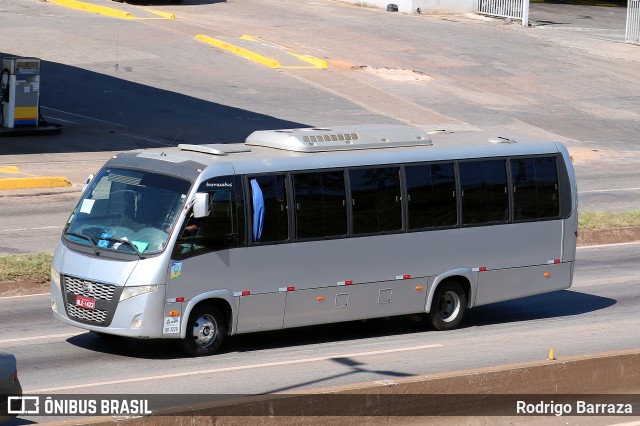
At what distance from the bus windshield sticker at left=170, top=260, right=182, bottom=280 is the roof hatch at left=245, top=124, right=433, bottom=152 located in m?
2.39

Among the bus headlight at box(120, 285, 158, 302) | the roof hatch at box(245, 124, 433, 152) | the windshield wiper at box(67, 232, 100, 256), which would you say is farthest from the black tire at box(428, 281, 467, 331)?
the windshield wiper at box(67, 232, 100, 256)

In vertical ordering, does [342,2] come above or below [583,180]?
above

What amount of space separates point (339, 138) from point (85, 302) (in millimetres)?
4078

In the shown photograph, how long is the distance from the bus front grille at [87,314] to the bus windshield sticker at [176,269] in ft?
2.91

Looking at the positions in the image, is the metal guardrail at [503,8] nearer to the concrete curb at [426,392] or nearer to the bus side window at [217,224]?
the bus side window at [217,224]

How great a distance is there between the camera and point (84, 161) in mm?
29672

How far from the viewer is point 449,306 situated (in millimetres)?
16438

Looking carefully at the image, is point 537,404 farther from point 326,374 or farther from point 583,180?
point 583,180

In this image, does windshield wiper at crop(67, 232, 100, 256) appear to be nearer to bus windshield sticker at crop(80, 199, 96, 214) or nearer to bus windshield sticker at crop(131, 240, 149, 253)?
bus windshield sticker at crop(80, 199, 96, 214)

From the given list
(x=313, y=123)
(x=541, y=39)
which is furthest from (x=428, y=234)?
(x=541, y=39)

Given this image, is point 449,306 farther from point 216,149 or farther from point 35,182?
point 35,182

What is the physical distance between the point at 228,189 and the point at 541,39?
4008 cm

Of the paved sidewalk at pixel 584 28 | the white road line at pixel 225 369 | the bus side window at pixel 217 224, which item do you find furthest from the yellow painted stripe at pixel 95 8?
the white road line at pixel 225 369

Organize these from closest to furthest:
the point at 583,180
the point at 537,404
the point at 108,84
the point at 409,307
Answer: the point at 537,404 → the point at 409,307 → the point at 583,180 → the point at 108,84
